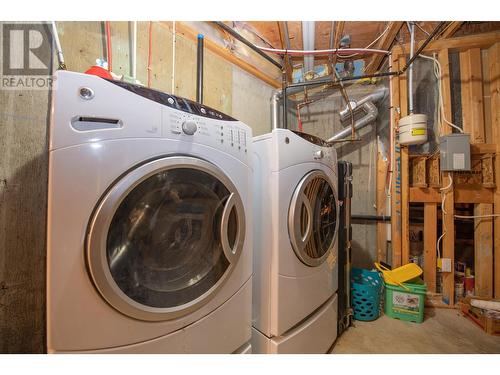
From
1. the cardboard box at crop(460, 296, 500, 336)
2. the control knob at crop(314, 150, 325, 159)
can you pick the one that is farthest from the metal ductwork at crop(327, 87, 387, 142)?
the cardboard box at crop(460, 296, 500, 336)

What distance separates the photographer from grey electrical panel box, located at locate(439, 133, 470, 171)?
5.03 feet

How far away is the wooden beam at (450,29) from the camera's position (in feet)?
5.04

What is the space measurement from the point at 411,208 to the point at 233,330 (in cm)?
196

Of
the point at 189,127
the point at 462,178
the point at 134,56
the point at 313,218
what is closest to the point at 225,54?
the point at 134,56

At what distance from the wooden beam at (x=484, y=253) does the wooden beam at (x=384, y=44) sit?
150 centimetres

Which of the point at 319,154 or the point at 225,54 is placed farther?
the point at 225,54

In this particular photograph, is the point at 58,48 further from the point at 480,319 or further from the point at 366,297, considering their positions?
the point at 480,319

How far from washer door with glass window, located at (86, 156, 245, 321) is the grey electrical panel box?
1.77 metres

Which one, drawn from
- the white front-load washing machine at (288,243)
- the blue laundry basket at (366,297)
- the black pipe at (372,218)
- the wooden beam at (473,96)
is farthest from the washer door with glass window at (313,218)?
the wooden beam at (473,96)

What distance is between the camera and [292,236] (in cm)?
89

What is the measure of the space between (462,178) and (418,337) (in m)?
1.27

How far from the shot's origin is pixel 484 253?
161 centimetres
